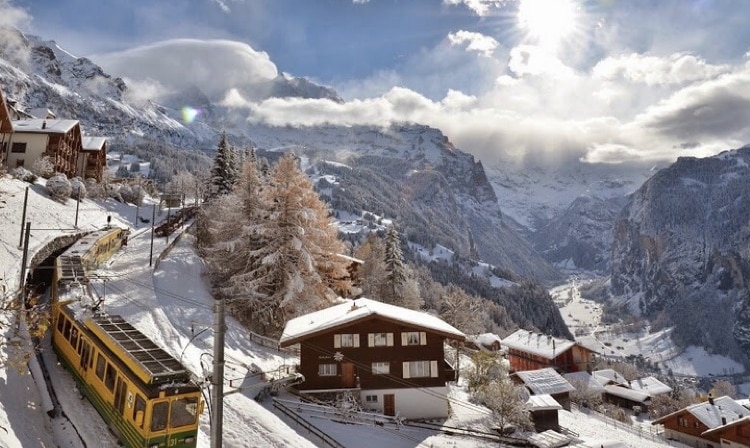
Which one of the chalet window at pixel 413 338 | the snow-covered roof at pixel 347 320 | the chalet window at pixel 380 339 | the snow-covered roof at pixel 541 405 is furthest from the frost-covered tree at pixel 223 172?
the snow-covered roof at pixel 541 405

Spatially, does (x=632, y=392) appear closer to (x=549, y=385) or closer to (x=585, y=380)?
(x=585, y=380)

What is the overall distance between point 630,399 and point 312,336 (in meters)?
→ 71.2

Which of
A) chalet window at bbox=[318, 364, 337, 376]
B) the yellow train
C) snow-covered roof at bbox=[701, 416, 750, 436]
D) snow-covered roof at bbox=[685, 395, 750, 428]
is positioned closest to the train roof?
the yellow train

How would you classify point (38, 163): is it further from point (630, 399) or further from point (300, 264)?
point (630, 399)

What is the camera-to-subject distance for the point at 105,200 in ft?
240

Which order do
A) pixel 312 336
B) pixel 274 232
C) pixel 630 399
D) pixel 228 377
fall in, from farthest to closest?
pixel 630 399
pixel 274 232
pixel 312 336
pixel 228 377

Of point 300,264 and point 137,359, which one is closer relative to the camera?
point 137,359

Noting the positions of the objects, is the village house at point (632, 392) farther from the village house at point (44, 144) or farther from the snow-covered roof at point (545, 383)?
the village house at point (44, 144)

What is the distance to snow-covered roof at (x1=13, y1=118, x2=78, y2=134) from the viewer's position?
67.8 meters

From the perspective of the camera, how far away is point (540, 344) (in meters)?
86.4

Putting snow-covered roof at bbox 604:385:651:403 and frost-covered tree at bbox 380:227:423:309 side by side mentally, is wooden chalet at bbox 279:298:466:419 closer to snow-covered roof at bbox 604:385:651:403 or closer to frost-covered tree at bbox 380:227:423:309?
frost-covered tree at bbox 380:227:423:309

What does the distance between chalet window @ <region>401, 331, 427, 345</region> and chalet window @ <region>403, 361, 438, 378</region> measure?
1.51 meters

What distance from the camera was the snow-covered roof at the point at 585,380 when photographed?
73.5 metres

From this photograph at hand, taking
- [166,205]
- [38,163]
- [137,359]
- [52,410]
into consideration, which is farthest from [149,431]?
[166,205]
